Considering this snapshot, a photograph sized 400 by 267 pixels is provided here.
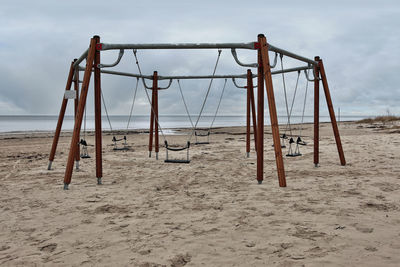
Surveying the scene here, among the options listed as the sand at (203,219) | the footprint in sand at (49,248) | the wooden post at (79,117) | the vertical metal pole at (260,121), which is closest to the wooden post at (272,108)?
the vertical metal pole at (260,121)

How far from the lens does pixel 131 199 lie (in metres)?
4.30

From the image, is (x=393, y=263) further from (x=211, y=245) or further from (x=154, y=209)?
(x=154, y=209)

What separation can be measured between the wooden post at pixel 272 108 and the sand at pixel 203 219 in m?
0.34

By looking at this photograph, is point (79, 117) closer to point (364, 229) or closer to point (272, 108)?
point (272, 108)

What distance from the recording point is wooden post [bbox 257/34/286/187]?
184 inches

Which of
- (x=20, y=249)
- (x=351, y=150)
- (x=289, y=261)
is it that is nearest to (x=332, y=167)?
(x=351, y=150)

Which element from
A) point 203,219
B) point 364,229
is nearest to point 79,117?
point 203,219

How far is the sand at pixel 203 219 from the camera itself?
2.46m

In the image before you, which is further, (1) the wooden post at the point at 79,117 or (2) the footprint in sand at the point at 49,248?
(1) the wooden post at the point at 79,117

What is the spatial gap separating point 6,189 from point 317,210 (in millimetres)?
5051

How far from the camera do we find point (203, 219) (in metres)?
3.35

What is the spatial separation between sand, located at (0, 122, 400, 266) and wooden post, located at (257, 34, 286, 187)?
34 centimetres

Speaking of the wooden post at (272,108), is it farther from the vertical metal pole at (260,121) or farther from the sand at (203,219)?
the sand at (203,219)

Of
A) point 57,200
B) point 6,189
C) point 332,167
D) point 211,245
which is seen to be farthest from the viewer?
point 332,167
